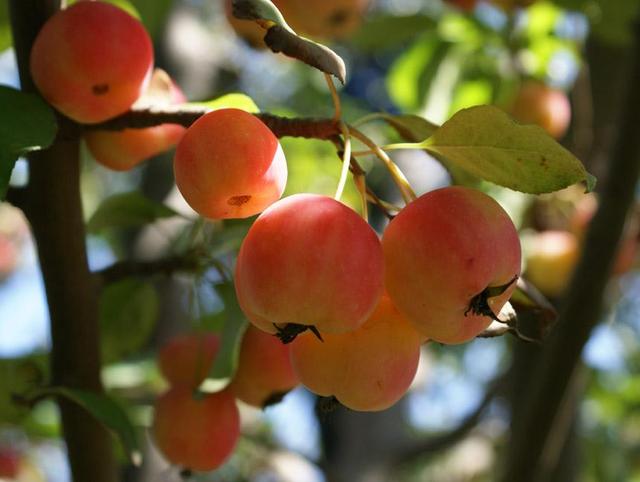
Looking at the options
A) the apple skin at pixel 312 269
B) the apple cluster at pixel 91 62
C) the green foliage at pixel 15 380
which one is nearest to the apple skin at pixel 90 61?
the apple cluster at pixel 91 62

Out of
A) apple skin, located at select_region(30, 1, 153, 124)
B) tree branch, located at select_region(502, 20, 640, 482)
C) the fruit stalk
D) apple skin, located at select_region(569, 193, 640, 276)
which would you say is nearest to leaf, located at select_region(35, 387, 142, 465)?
the fruit stalk

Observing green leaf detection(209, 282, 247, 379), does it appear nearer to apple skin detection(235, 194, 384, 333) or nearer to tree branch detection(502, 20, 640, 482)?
apple skin detection(235, 194, 384, 333)

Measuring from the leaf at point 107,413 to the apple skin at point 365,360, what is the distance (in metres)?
0.24

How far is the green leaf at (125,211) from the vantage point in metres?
1.01

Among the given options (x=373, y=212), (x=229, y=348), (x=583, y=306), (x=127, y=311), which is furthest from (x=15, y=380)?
(x=373, y=212)

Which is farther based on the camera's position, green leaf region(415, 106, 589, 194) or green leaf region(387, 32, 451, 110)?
green leaf region(387, 32, 451, 110)

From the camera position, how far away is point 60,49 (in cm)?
73

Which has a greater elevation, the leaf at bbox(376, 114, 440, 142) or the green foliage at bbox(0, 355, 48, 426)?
the leaf at bbox(376, 114, 440, 142)

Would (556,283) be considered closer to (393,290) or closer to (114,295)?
(114,295)

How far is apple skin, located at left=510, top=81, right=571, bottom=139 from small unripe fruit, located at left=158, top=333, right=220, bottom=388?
3.18 ft

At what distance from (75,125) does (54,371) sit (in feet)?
0.85

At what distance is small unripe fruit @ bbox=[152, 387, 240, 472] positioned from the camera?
91cm

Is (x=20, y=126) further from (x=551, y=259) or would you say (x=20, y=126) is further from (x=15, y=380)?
(x=551, y=259)

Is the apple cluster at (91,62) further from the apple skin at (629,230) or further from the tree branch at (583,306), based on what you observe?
the apple skin at (629,230)
